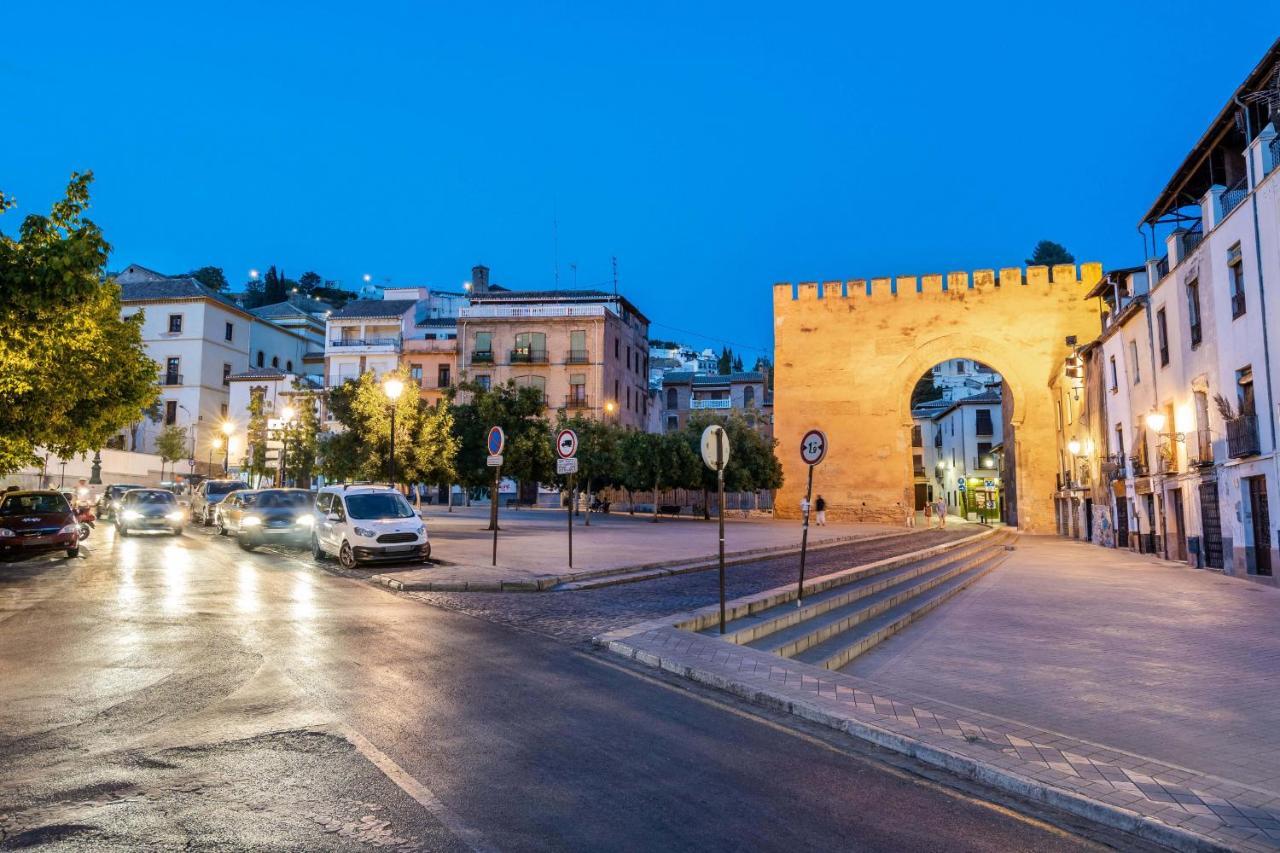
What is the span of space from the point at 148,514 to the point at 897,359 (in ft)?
109

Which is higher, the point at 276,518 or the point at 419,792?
the point at 276,518

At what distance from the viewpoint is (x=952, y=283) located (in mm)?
40812

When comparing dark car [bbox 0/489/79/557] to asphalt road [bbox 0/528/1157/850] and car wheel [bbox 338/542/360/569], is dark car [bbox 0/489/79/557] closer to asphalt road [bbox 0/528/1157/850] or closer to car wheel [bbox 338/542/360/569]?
car wheel [bbox 338/542/360/569]

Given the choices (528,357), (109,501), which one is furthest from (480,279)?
(109,501)

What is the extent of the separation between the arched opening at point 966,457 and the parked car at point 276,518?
107 feet

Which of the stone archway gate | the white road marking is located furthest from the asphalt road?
the stone archway gate

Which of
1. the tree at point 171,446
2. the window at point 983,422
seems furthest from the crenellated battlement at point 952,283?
the tree at point 171,446

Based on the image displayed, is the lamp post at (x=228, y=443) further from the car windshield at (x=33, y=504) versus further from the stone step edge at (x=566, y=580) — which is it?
the stone step edge at (x=566, y=580)

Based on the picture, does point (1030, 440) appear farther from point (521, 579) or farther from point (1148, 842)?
point (1148, 842)

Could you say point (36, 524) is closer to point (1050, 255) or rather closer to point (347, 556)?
point (347, 556)

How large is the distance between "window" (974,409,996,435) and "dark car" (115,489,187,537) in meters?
55.9

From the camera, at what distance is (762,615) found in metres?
10.4

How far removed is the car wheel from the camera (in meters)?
16.6

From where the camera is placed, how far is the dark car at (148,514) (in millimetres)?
24844
